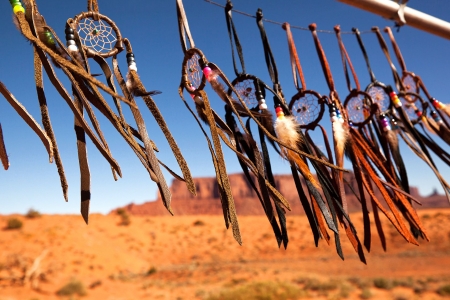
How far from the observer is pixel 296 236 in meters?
20.8

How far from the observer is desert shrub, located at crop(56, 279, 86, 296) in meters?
9.88

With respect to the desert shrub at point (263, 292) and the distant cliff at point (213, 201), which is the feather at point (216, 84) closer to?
the desert shrub at point (263, 292)

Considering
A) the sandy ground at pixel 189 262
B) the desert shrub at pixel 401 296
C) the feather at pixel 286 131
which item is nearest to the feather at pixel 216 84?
the feather at pixel 286 131

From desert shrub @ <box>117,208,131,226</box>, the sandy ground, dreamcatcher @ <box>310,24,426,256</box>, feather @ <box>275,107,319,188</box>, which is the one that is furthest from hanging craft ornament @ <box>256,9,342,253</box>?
desert shrub @ <box>117,208,131,226</box>

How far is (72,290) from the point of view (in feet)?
32.6

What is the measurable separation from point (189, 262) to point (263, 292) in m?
8.74

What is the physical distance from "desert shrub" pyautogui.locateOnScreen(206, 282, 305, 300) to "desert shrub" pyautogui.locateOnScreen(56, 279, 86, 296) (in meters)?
3.83

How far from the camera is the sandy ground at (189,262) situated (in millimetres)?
9992

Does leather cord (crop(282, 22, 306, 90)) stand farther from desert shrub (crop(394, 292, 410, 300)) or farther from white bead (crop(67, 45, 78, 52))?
desert shrub (crop(394, 292, 410, 300))

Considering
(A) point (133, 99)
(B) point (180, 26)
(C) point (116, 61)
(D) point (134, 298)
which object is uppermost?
(B) point (180, 26)

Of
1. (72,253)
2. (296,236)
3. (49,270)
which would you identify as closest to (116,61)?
(49,270)

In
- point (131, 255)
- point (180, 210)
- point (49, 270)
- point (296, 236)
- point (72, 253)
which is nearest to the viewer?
point (49, 270)

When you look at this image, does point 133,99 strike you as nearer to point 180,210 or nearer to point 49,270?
point 49,270

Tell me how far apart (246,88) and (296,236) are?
68.2 ft
